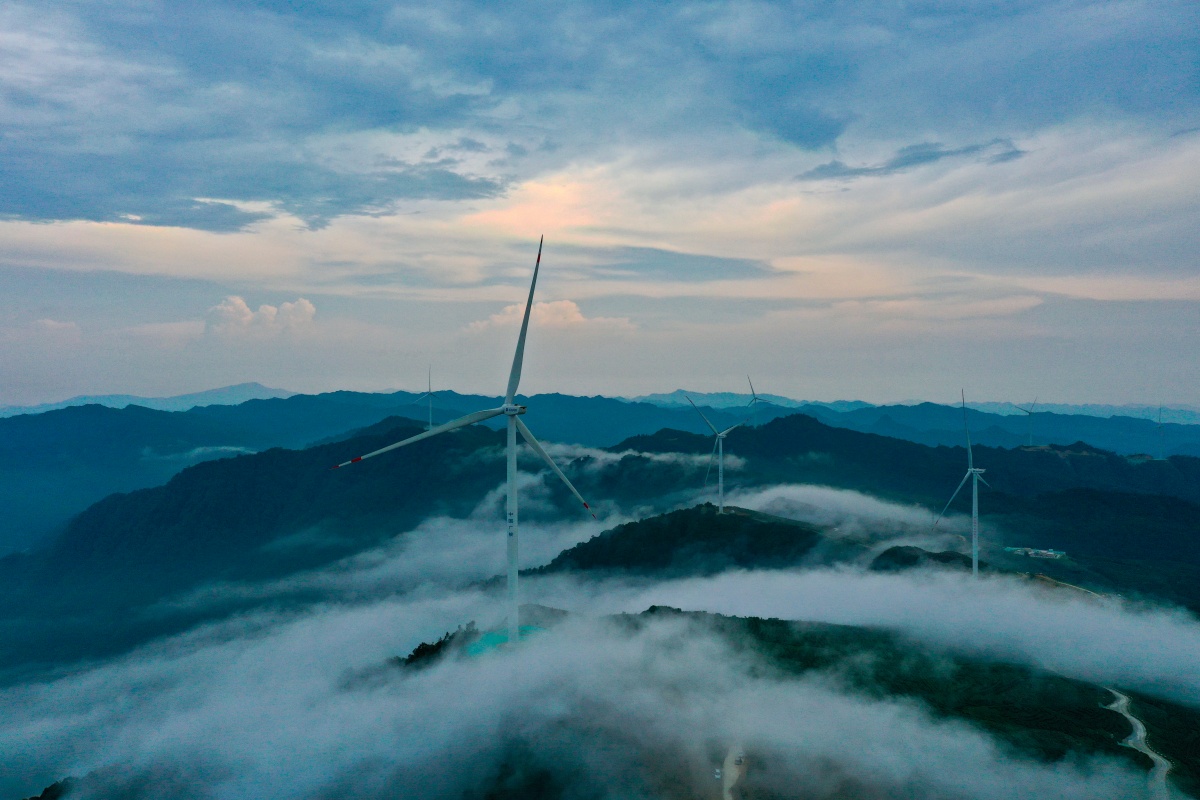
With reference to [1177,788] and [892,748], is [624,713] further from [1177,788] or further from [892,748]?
[1177,788]

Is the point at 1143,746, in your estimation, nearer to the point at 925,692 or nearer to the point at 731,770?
the point at 925,692

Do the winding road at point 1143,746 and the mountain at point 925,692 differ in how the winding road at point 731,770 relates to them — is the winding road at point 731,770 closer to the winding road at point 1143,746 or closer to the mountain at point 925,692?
the mountain at point 925,692

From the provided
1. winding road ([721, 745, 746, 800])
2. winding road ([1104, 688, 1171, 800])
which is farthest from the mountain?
winding road ([1104, 688, 1171, 800])

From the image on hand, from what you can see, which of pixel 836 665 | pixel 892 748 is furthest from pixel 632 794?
pixel 836 665

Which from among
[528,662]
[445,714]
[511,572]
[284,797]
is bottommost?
[284,797]

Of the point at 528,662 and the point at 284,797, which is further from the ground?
the point at 528,662

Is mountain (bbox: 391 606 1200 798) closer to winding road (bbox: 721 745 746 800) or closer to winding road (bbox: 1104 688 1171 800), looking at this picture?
winding road (bbox: 721 745 746 800)

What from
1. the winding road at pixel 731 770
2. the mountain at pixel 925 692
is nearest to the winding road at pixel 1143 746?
the mountain at pixel 925 692

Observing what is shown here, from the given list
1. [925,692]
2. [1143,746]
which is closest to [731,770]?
[925,692]
